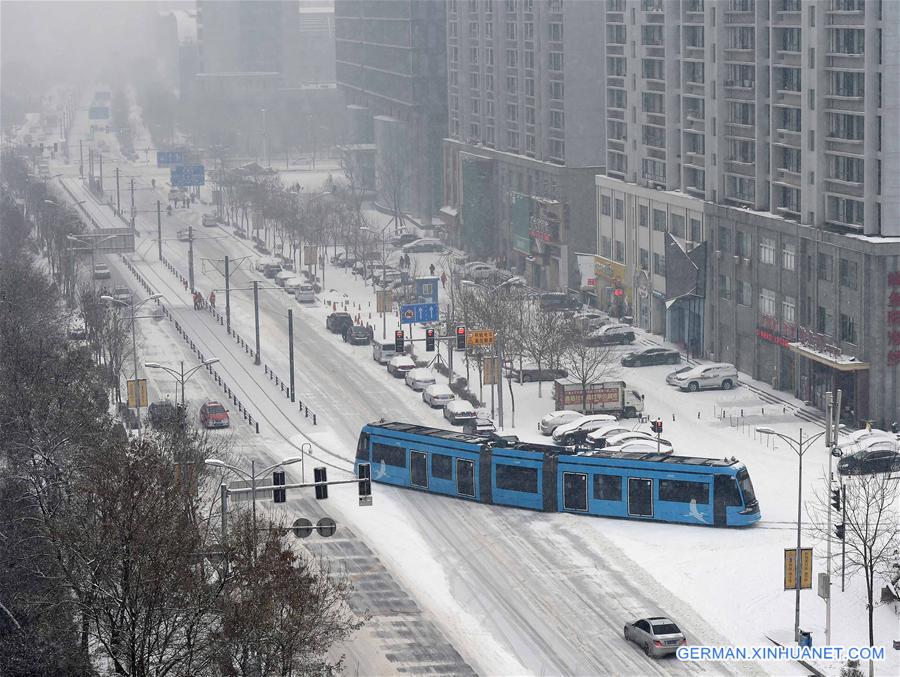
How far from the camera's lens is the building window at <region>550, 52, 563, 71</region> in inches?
5344

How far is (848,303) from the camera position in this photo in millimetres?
90250

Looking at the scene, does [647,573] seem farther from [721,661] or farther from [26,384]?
[26,384]

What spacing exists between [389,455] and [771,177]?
114 feet

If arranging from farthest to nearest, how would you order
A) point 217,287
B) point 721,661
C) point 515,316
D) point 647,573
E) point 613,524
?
point 217,287 < point 515,316 < point 613,524 < point 647,573 < point 721,661

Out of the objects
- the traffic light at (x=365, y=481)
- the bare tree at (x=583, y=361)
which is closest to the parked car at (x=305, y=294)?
the bare tree at (x=583, y=361)

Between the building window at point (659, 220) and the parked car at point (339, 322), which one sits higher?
the building window at point (659, 220)

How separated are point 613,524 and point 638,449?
951 cm

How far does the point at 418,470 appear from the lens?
76.8 meters

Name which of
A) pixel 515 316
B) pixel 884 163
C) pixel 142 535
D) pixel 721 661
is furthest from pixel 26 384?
pixel 884 163

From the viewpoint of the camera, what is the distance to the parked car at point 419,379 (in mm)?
101250

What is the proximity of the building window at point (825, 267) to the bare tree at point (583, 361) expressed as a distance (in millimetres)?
13277

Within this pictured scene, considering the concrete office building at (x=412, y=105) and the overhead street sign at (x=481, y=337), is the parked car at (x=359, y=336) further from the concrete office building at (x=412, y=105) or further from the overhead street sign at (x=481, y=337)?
the concrete office building at (x=412, y=105)

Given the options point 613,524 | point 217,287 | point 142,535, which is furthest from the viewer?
point 217,287

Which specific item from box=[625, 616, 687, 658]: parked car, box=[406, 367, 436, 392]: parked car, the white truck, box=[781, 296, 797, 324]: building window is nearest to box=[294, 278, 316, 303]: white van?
box=[406, 367, 436, 392]: parked car
